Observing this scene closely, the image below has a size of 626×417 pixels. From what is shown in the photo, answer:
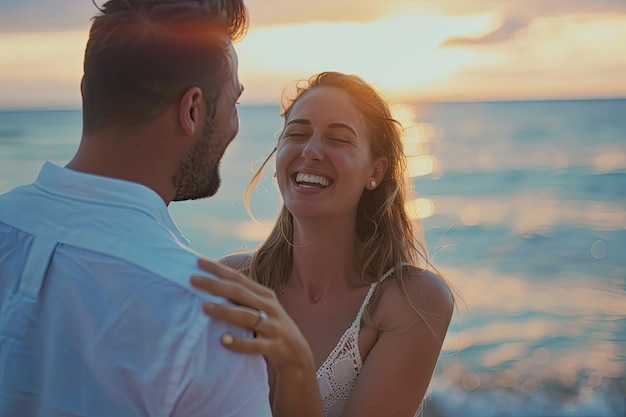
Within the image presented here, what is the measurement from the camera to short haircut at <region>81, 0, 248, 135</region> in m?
1.62

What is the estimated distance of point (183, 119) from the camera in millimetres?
1648

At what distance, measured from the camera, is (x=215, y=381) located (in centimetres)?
145

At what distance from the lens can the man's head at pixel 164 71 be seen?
162 centimetres

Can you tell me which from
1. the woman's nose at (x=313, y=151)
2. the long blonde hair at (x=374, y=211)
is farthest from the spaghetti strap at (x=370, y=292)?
the woman's nose at (x=313, y=151)

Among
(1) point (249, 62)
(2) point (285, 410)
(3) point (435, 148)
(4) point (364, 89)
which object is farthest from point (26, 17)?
(2) point (285, 410)

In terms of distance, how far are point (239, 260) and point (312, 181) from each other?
0.71 m

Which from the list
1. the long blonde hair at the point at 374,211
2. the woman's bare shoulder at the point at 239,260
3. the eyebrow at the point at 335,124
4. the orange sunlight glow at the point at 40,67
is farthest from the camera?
the orange sunlight glow at the point at 40,67

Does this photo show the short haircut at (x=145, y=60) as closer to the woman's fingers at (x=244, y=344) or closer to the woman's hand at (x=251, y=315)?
the woman's hand at (x=251, y=315)

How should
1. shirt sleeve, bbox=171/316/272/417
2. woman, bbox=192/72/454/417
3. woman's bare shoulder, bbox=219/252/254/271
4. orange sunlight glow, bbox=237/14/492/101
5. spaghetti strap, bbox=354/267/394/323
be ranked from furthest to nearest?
orange sunlight glow, bbox=237/14/492/101 < woman's bare shoulder, bbox=219/252/254/271 < spaghetti strap, bbox=354/267/394/323 < woman, bbox=192/72/454/417 < shirt sleeve, bbox=171/316/272/417

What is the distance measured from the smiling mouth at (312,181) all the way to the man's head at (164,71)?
1645 mm

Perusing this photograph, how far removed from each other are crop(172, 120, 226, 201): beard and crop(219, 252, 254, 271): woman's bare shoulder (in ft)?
6.87

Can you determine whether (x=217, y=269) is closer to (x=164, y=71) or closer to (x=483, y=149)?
(x=164, y=71)

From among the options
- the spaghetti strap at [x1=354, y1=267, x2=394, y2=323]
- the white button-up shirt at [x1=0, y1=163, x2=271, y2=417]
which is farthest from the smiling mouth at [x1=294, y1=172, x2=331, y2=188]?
the white button-up shirt at [x1=0, y1=163, x2=271, y2=417]

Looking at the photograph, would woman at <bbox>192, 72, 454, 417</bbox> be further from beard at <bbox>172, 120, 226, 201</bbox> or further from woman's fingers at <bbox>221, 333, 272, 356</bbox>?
woman's fingers at <bbox>221, 333, 272, 356</bbox>
